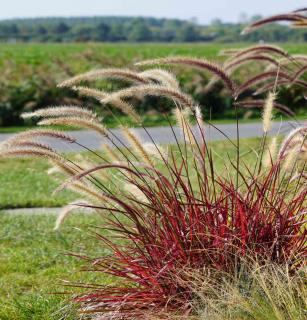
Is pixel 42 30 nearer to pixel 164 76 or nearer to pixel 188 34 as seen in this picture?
pixel 188 34

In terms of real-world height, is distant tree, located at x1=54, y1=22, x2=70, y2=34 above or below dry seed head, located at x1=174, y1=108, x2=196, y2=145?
below

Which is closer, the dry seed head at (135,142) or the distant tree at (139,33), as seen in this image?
the dry seed head at (135,142)

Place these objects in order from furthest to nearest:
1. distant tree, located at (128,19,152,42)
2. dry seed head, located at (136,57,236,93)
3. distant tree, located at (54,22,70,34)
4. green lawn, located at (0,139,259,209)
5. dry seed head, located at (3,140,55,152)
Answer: distant tree, located at (128,19,152,42) < distant tree, located at (54,22,70,34) < green lawn, located at (0,139,259,209) < dry seed head, located at (136,57,236,93) < dry seed head, located at (3,140,55,152)

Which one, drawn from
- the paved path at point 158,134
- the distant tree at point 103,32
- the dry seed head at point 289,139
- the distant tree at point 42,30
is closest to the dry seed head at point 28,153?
the dry seed head at point 289,139

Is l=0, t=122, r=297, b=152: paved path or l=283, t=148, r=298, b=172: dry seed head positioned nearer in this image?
l=283, t=148, r=298, b=172: dry seed head

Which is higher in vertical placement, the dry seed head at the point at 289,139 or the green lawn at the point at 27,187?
the dry seed head at the point at 289,139

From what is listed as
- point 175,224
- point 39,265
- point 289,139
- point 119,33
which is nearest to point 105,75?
point 175,224

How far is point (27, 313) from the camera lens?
15.1 ft

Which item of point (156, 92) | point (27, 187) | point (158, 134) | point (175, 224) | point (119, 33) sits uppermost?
point (156, 92)

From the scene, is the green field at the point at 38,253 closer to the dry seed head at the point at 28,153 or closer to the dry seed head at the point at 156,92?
the dry seed head at the point at 156,92

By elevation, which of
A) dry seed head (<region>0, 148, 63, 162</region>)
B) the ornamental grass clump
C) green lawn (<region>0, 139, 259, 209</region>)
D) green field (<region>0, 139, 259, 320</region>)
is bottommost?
green lawn (<region>0, 139, 259, 209</region>)

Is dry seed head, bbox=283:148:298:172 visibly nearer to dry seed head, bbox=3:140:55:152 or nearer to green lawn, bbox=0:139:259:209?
dry seed head, bbox=3:140:55:152

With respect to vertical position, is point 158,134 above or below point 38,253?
below

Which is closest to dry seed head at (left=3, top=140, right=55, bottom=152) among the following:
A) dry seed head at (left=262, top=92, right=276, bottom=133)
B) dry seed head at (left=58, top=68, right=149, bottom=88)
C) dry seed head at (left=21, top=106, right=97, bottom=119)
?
dry seed head at (left=21, top=106, right=97, bottom=119)
